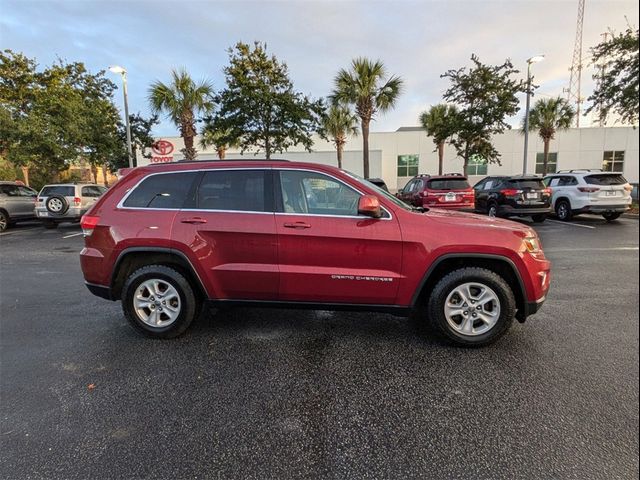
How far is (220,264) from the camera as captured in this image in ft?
12.3

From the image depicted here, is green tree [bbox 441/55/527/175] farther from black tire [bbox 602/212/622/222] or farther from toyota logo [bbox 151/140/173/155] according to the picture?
toyota logo [bbox 151/140/173/155]

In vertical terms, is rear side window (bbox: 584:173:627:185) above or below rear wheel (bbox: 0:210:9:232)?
above

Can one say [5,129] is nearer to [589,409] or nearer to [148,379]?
[148,379]

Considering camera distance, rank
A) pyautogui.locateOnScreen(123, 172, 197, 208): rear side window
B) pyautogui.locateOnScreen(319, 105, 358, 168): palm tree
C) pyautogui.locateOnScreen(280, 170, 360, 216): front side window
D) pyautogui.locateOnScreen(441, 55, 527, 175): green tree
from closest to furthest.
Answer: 1. pyautogui.locateOnScreen(280, 170, 360, 216): front side window
2. pyautogui.locateOnScreen(123, 172, 197, 208): rear side window
3. pyautogui.locateOnScreen(441, 55, 527, 175): green tree
4. pyautogui.locateOnScreen(319, 105, 358, 168): palm tree

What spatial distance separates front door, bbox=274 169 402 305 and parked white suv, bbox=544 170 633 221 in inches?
451

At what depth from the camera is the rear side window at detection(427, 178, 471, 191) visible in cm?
1203

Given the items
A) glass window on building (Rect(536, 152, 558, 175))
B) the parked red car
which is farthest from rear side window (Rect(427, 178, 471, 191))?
glass window on building (Rect(536, 152, 558, 175))

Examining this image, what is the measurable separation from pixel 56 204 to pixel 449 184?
532 inches

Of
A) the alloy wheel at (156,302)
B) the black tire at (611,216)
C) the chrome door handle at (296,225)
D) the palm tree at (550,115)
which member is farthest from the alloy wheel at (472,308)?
the palm tree at (550,115)

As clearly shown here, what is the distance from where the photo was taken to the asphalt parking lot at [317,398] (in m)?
2.21

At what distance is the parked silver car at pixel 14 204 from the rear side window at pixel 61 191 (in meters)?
1.36

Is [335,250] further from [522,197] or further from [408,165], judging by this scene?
[408,165]

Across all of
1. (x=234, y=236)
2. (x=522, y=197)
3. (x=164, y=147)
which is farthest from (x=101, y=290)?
(x=164, y=147)

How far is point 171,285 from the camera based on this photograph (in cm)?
384
